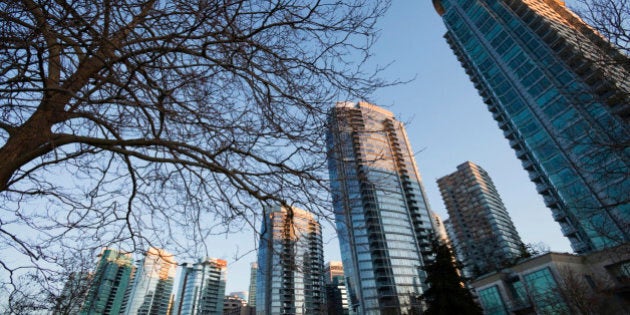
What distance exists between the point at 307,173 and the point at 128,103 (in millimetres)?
2200

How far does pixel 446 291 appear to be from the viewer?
19750mm

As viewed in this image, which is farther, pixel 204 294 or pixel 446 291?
pixel 204 294

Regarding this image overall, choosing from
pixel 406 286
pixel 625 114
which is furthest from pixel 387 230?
pixel 625 114

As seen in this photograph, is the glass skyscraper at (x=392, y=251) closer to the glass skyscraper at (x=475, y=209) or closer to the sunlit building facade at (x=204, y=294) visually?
the glass skyscraper at (x=475, y=209)

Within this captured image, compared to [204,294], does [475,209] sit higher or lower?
higher

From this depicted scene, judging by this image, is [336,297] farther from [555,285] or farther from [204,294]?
[555,285]

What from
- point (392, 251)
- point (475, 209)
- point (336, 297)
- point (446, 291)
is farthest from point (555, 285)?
point (475, 209)

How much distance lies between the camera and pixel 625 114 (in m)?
6.91

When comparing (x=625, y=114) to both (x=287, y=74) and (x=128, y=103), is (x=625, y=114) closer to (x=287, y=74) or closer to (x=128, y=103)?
(x=287, y=74)

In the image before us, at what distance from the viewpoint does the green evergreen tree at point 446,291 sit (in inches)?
750

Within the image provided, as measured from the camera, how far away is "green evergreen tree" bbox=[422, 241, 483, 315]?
19.0 meters

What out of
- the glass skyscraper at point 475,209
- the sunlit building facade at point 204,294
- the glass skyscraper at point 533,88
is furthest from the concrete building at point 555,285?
the sunlit building facade at point 204,294

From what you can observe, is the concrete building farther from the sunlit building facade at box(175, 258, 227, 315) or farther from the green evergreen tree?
the sunlit building facade at box(175, 258, 227, 315)

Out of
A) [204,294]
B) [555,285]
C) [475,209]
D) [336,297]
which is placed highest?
[475,209]
